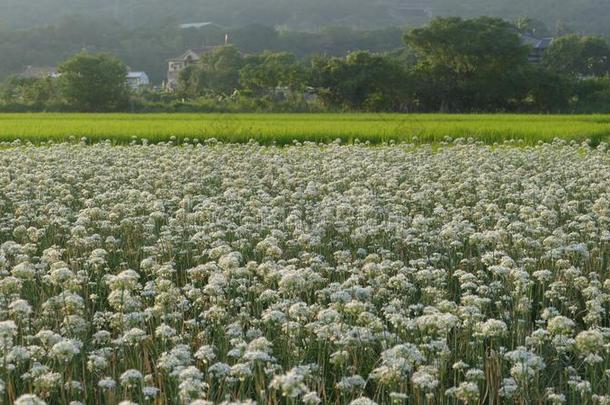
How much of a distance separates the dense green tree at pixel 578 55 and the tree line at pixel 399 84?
28109mm

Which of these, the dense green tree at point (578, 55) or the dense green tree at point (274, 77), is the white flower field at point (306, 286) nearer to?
the dense green tree at point (274, 77)

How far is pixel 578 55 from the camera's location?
282ft

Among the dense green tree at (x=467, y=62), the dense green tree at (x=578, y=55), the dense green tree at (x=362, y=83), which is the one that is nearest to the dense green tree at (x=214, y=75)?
the dense green tree at (x=362, y=83)

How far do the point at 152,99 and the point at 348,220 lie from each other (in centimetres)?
5485

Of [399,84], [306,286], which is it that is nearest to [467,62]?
[399,84]

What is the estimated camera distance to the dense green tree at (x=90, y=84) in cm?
5397

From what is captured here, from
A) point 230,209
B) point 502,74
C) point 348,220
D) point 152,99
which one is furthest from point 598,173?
point 152,99

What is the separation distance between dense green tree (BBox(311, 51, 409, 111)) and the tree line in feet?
0.19

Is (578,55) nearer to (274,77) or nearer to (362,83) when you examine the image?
(274,77)

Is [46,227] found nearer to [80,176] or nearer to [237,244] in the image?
[237,244]

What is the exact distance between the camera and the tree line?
50.9 meters

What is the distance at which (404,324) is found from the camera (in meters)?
5.82

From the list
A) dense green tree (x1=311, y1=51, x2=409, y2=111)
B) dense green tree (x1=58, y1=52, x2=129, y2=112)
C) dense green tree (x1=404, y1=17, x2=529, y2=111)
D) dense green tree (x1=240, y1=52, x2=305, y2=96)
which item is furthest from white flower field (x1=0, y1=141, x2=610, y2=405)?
dense green tree (x1=58, y1=52, x2=129, y2=112)

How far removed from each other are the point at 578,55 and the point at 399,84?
41592 mm
